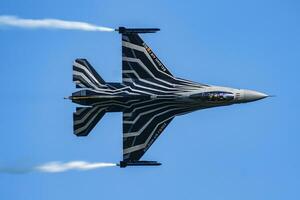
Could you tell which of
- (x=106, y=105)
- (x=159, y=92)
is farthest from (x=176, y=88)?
(x=106, y=105)

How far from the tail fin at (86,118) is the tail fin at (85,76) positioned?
1355mm

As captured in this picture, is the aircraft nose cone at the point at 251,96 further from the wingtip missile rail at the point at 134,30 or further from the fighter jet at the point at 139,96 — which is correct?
the wingtip missile rail at the point at 134,30

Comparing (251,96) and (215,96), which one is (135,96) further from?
(251,96)

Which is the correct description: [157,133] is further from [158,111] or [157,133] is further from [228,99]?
[228,99]

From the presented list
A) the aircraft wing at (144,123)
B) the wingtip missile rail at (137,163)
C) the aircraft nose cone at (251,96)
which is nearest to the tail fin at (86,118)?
the aircraft wing at (144,123)

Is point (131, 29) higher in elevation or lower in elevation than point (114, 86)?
higher

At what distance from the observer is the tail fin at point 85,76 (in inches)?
1783

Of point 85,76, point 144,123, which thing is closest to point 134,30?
point 85,76

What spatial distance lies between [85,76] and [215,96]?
776 centimetres

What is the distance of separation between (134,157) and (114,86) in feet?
14.7

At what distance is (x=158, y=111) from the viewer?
46031 millimetres

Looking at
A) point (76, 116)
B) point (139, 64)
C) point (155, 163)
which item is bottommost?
point (155, 163)

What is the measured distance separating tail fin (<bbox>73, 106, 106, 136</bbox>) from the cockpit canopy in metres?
5.60

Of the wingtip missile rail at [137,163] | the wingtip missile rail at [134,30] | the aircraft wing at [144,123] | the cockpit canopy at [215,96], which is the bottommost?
the wingtip missile rail at [137,163]
